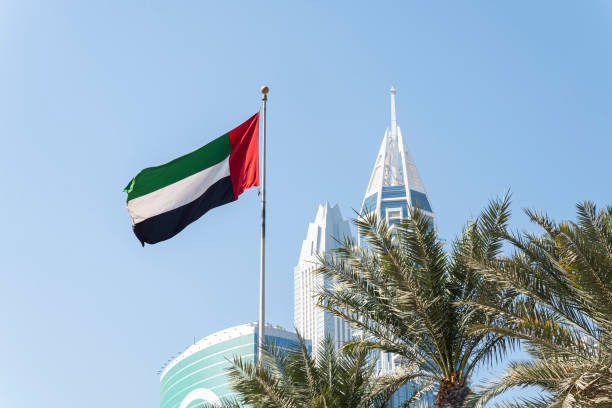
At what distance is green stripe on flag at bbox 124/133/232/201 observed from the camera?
67.1 ft

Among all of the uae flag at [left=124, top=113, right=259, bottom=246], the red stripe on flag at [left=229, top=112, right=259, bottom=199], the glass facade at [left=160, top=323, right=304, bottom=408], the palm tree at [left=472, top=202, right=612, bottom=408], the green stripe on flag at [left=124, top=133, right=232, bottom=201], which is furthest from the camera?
the glass facade at [left=160, top=323, right=304, bottom=408]

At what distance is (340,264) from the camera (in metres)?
18.1

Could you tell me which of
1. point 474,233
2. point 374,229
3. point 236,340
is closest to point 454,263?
point 474,233

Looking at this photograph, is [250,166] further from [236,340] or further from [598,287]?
[236,340]

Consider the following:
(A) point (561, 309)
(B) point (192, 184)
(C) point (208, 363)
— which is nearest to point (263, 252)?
(B) point (192, 184)

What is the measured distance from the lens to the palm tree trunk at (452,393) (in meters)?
16.6

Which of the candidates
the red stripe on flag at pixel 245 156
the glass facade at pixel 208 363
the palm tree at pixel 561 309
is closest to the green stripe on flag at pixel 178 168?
the red stripe on flag at pixel 245 156

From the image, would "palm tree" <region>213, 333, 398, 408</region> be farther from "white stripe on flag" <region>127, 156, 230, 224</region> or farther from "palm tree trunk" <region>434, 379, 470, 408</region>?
"white stripe on flag" <region>127, 156, 230, 224</region>

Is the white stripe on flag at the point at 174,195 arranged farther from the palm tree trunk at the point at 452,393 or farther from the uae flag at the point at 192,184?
the palm tree trunk at the point at 452,393

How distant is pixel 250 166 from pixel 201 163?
126 centimetres

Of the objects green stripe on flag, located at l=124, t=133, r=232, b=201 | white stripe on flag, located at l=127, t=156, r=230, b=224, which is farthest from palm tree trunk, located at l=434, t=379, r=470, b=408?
green stripe on flag, located at l=124, t=133, r=232, b=201

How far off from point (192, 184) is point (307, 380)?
249 inches

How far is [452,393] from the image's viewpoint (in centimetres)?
1669

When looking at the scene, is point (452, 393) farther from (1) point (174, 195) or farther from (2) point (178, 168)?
(2) point (178, 168)
